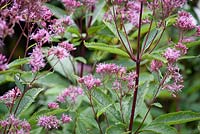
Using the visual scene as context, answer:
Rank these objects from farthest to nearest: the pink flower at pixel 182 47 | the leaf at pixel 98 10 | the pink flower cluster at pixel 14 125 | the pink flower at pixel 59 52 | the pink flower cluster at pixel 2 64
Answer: the leaf at pixel 98 10
the pink flower at pixel 182 47
the pink flower at pixel 59 52
the pink flower cluster at pixel 14 125
the pink flower cluster at pixel 2 64

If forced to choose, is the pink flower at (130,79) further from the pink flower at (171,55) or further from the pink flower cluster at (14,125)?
the pink flower cluster at (14,125)

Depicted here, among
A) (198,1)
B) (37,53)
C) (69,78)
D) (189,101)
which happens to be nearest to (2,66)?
(37,53)

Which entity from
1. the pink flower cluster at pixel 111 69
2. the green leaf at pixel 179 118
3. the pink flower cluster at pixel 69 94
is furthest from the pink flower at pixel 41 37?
the green leaf at pixel 179 118

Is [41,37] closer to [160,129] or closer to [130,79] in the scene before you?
[130,79]

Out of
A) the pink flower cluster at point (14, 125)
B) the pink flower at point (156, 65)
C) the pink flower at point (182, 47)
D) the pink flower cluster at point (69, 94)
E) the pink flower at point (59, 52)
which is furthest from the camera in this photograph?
the pink flower cluster at point (69, 94)

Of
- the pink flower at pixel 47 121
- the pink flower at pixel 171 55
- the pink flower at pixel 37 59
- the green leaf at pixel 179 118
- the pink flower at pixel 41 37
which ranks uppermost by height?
the pink flower at pixel 41 37

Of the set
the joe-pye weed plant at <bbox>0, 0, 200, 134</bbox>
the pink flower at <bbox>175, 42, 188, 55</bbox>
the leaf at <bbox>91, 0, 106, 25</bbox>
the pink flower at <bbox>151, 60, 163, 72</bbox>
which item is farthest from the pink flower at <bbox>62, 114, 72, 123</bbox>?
the leaf at <bbox>91, 0, 106, 25</bbox>

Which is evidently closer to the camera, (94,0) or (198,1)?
(94,0)

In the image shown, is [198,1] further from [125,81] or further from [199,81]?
[125,81]
